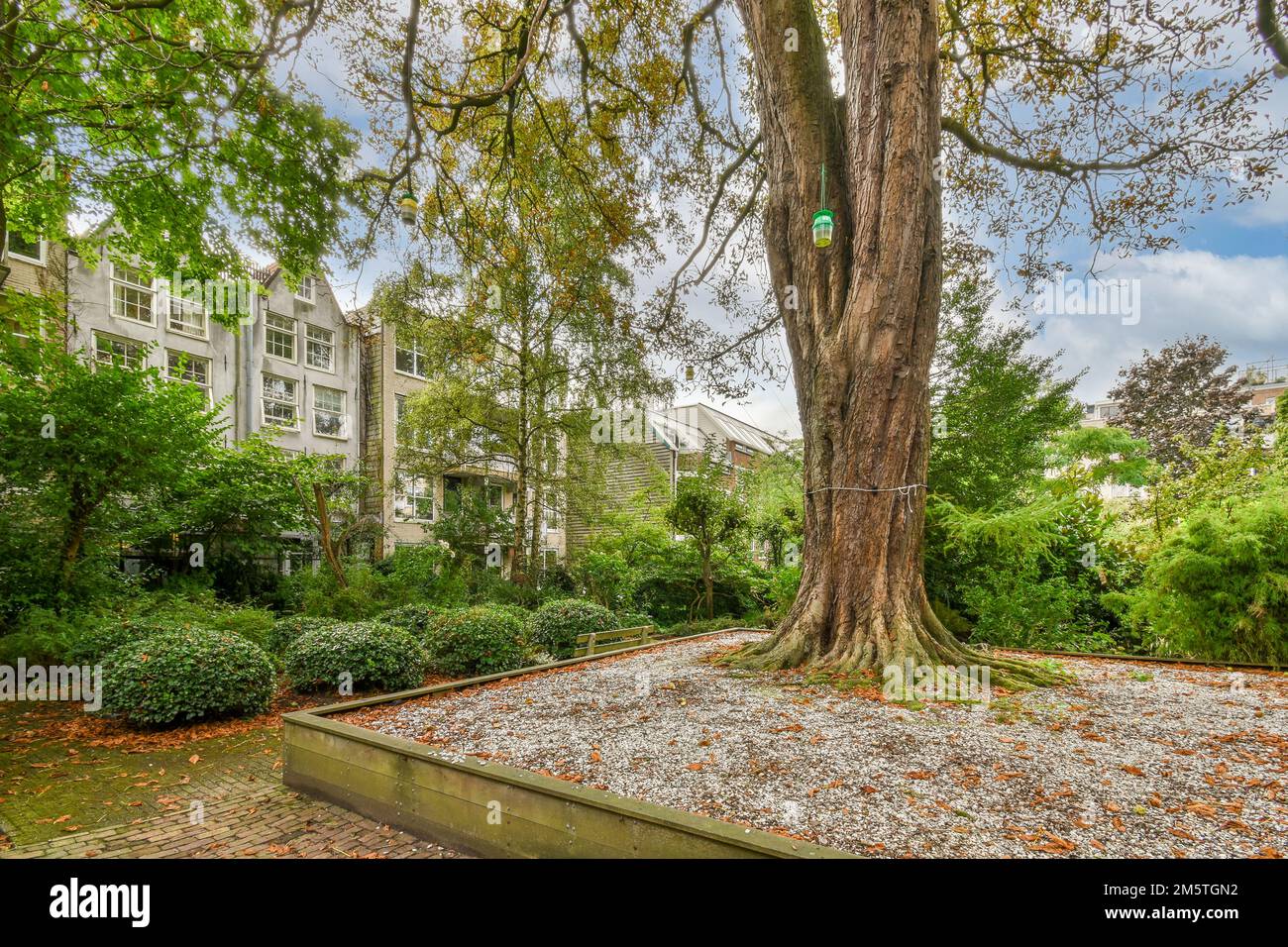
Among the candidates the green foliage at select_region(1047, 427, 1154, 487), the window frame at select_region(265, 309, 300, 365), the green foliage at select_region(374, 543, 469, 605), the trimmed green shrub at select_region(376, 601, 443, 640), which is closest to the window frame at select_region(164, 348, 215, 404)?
the window frame at select_region(265, 309, 300, 365)

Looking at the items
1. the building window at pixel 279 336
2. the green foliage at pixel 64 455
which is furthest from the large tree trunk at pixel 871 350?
the building window at pixel 279 336

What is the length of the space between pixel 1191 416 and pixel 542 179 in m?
28.7

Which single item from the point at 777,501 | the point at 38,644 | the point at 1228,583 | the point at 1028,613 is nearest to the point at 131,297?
the point at 38,644

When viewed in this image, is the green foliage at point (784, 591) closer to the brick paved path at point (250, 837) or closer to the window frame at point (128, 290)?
the brick paved path at point (250, 837)

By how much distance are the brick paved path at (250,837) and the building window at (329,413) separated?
1751 centimetres

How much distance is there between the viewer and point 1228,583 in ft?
21.0

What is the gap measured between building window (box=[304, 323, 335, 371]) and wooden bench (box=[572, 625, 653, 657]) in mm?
15875

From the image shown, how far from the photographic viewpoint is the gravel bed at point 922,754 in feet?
8.80

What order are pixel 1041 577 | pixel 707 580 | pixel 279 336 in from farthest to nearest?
pixel 279 336 < pixel 707 580 < pixel 1041 577

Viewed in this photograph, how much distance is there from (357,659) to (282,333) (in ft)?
52.3

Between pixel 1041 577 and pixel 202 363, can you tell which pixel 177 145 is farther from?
pixel 1041 577

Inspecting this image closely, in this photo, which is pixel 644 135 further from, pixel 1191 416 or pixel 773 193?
pixel 1191 416

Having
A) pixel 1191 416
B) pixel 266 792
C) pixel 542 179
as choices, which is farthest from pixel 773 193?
pixel 1191 416

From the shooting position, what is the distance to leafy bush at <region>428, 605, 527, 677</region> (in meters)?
7.86
